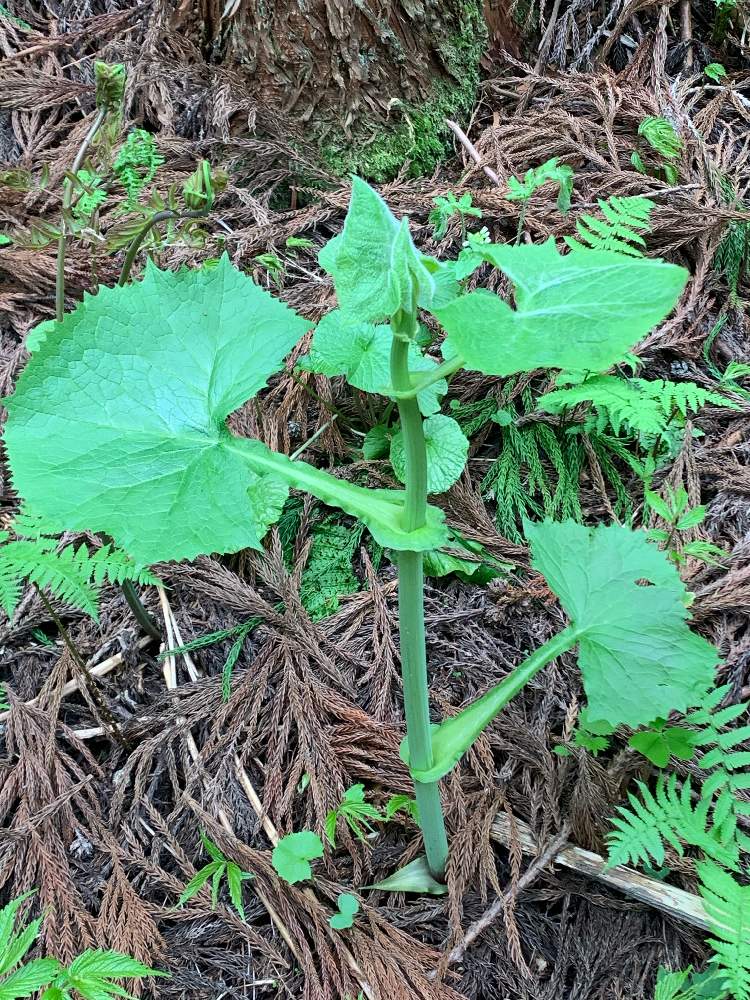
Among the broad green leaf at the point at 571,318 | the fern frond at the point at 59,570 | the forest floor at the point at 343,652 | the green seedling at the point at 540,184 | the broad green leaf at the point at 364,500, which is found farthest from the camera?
the green seedling at the point at 540,184

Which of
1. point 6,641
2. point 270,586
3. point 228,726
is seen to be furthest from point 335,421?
point 6,641

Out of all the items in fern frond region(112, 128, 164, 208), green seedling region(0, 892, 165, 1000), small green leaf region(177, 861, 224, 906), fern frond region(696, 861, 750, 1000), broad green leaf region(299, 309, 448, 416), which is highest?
fern frond region(112, 128, 164, 208)

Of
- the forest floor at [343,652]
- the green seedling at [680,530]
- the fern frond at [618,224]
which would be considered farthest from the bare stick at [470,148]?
the green seedling at [680,530]

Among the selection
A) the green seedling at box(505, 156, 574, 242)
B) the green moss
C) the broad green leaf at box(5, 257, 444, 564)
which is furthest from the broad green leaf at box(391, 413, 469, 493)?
the green moss

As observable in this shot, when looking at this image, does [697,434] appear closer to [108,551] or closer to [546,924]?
[546,924]

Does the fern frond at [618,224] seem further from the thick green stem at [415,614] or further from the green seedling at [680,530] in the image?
the thick green stem at [415,614]

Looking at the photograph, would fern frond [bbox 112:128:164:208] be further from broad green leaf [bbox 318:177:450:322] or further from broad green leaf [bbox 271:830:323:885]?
broad green leaf [bbox 271:830:323:885]

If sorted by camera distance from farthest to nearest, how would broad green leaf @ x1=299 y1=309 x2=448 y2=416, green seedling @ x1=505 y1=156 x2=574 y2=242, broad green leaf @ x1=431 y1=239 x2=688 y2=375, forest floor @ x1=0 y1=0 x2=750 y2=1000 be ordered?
green seedling @ x1=505 y1=156 x2=574 y2=242, broad green leaf @ x1=299 y1=309 x2=448 y2=416, forest floor @ x1=0 y1=0 x2=750 y2=1000, broad green leaf @ x1=431 y1=239 x2=688 y2=375
